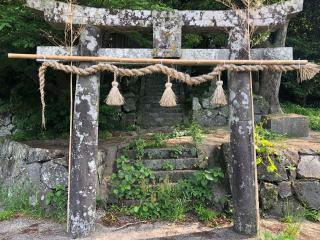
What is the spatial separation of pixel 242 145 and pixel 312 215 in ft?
7.40

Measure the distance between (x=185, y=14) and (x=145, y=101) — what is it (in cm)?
855

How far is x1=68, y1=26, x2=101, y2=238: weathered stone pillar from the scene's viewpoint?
5.63 m

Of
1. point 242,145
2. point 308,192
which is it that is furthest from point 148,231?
point 308,192

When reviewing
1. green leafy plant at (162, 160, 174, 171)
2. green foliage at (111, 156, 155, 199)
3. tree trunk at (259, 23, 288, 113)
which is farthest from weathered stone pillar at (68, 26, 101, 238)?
tree trunk at (259, 23, 288, 113)

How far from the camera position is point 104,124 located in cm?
1027

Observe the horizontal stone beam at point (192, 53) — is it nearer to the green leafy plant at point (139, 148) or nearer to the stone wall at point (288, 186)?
the stone wall at point (288, 186)

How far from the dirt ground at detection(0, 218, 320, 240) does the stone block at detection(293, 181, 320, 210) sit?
449mm

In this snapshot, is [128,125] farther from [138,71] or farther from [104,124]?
[138,71]

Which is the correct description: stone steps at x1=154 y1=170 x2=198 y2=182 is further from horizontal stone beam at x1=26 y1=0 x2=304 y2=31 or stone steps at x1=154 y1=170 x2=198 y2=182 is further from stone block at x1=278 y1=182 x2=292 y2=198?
horizontal stone beam at x1=26 y1=0 x2=304 y2=31

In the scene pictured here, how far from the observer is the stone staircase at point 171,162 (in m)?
7.16

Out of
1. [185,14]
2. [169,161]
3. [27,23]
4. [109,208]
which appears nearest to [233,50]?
[185,14]

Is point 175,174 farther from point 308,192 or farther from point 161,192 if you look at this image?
point 308,192

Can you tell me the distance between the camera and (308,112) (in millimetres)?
13797

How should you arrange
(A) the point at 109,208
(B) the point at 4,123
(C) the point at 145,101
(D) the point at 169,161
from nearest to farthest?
(A) the point at 109,208, (D) the point at 169,161, (B) the point at 4,123, (C) the point at 145,101
